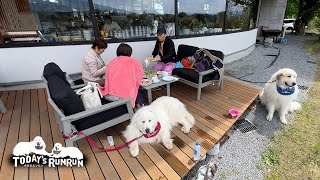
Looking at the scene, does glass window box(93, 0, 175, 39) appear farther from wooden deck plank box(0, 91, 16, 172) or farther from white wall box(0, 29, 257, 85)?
wooden deck plank box(0, 91, 16, 172)

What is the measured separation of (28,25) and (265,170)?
17.2 feet

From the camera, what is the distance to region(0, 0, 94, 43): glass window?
155 inches

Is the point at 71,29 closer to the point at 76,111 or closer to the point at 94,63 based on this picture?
the point at 94,63

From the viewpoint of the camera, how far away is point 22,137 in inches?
101

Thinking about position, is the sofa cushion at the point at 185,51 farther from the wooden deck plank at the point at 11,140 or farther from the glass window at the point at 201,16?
the wooden deck plank at the point at 11,140

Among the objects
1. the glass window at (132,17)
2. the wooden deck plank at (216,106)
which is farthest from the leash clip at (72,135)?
the glass window at (132,17)

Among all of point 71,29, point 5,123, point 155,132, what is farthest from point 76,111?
point 71,29

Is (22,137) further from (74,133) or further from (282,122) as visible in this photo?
(282,122)

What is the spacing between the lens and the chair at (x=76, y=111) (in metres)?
1.94

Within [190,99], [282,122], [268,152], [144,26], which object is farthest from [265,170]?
[144,26]

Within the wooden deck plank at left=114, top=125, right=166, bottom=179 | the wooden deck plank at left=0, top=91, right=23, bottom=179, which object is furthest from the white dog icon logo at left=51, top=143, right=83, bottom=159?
the wooden deck plank at left=114, top=125, right=166, bottom=179

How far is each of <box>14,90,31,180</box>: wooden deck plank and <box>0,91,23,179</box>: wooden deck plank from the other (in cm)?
5

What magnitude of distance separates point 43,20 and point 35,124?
245 cm

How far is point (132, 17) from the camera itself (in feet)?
15.6
